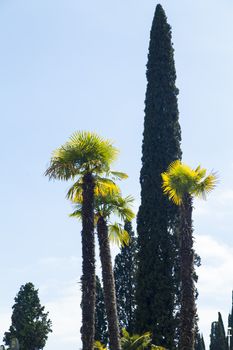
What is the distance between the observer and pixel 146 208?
147 ft

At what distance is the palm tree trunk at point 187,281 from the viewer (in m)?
25.0

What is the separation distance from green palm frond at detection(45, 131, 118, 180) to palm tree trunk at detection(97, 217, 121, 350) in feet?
15.2

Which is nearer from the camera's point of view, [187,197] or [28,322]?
[187,197]

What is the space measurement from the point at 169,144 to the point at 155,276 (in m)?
8.99

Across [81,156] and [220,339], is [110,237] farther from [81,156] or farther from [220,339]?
[220,339]

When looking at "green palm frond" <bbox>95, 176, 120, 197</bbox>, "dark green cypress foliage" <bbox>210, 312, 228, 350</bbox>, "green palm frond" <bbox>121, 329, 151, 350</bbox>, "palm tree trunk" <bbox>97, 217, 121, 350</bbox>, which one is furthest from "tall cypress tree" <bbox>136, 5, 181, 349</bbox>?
"dark green cypress foliage" <bbox>210, 312, 228, 350</bbox>

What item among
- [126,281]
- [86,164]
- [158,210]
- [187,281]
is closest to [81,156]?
[86,164]

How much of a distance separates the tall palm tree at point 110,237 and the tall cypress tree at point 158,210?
11.7 meters

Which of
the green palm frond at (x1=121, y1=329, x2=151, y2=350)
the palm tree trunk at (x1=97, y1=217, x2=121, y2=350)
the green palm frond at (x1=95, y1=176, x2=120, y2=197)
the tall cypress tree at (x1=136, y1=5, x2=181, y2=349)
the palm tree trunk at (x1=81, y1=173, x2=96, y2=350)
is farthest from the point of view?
the tall cypress tree at (x1=136, y1=5, x2=181, y2=349)

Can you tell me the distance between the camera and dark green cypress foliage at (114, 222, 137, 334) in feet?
207

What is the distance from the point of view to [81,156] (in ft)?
85.2

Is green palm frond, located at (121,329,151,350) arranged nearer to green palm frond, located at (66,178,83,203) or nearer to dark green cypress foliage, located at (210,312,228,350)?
green palm frond, located at (66,178,83,203)

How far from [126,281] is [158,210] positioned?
70.3 ft

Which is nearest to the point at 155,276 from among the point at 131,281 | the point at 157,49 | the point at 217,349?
the point at 157,49
